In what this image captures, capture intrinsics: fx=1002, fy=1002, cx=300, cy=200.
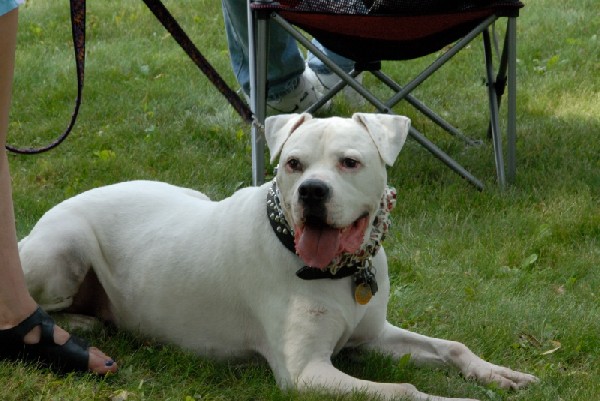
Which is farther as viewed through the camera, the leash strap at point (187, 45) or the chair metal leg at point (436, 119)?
the chair metal leg at point (436, 119)

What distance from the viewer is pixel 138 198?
13.9 feet

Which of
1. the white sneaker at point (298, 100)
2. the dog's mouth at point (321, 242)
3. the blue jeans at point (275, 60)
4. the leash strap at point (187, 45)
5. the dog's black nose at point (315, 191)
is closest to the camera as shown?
the dog's black nose at point (315, 191)

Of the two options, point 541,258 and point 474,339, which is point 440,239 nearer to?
point 541,258

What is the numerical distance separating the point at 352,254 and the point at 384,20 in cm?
240

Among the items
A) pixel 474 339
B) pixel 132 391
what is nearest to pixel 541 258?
pixel 474 339

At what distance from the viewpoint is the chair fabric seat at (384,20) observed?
555cm

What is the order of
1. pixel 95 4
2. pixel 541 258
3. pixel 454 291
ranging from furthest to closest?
pixel 95 4 < pixel 541 258 < pixel 454 291

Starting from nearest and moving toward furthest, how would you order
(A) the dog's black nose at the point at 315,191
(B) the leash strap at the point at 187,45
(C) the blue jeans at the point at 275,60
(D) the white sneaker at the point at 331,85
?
(A) the dog's black nose at the point at 315,191
(B) the leash strap at the point at 187,45
(C) the blue jeans at the point at 275,60
(D) the white sneaker at the point at 331,85

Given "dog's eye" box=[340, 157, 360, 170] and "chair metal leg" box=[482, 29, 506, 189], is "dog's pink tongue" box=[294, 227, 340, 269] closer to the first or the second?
"dog's eye" box=[340, 157, 360, 170]

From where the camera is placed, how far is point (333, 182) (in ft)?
11.0

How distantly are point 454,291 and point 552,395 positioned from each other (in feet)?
3.18

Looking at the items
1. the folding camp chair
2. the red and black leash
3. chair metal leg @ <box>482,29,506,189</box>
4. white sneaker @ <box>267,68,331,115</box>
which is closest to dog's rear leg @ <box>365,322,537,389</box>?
the red and black leash

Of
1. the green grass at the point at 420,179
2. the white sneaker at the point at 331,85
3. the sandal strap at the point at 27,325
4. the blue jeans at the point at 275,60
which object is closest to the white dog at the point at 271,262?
the green grass at the point at 420,179

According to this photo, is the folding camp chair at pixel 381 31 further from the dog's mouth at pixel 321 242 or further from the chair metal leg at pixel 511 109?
the dog's mouth at pixel 321 242
